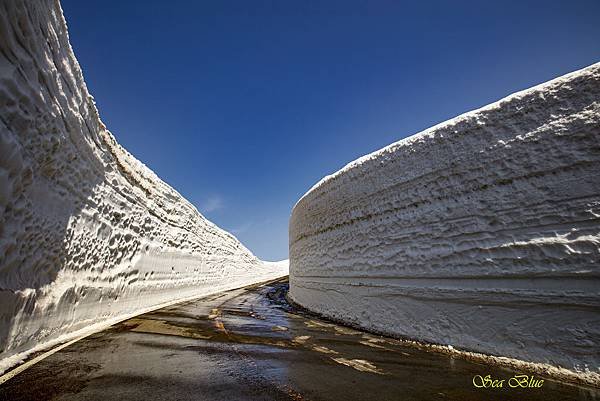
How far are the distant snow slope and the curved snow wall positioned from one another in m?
4.27

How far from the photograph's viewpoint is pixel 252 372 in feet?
7.95

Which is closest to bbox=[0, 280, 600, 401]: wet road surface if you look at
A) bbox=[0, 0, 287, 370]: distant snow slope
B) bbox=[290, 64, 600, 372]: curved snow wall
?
bbox=[290, 64, 600, 372]: curved snow wall

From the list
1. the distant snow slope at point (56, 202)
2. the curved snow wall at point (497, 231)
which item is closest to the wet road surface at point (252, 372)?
the curved snow wall at point (497, 231)

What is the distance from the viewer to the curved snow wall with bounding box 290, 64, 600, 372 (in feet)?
8.75

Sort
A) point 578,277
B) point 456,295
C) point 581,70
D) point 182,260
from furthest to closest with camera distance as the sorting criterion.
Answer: point 182,260 < point 456,295 < point 581,70 < point 578,277

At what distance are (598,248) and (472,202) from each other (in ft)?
3.84

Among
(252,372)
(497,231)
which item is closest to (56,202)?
(252,372)

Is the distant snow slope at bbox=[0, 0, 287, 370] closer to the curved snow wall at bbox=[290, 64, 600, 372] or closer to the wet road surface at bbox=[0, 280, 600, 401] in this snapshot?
the wet road surface at bbox=[0, 280, 600, 401]

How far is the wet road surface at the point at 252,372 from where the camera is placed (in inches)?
79.0

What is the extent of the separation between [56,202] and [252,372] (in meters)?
3.31

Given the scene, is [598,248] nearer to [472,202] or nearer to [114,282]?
[472,202]

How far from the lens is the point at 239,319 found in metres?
5.48

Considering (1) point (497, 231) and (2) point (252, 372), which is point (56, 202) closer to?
(2) point (252, 372)

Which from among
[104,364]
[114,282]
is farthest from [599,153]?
[114,282]
